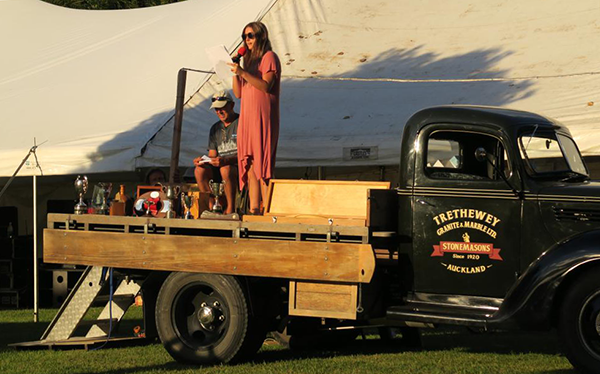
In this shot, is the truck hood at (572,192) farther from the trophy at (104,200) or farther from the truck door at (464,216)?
the trophy at (104,200)

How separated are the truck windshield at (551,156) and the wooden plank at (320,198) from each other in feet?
3.67

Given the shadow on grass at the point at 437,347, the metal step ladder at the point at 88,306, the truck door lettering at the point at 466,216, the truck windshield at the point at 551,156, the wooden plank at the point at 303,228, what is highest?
the truck windshield at the point at 551,156

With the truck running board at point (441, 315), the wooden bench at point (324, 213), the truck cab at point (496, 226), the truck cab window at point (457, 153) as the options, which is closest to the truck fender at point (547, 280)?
the truck cab at point (496, 226)

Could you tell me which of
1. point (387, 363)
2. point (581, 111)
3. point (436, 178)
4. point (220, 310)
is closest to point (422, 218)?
point (436, 178)

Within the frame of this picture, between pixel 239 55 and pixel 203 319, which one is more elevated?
pixel 239 55

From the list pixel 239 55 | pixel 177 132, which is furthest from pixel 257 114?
pixel 177 132

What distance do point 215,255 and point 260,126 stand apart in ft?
5.51

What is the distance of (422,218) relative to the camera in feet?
24.0

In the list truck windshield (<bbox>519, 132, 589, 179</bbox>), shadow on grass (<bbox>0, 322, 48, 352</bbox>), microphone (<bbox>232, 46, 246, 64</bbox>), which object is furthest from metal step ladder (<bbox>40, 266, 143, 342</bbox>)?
truck windshield (<bbox>519, 132, 589, 179</bbox>)

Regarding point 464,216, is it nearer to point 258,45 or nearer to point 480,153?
point 480,153

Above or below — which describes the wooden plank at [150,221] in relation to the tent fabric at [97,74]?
below

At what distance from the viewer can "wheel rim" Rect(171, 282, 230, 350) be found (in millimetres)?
7918

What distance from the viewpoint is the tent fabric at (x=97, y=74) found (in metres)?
11.8

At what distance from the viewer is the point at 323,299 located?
7.41 metres
